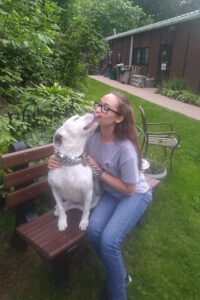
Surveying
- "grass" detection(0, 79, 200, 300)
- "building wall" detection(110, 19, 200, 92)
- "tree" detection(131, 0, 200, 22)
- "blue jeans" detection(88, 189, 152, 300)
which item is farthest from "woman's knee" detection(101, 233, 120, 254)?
"tree" detection(131, 0, 200, 22)

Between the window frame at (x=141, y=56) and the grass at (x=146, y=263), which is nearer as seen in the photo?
the grass at (x=146, y=263)

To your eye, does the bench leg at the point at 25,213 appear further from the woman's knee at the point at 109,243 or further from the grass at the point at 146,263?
the woman's knee at the point at 109,243

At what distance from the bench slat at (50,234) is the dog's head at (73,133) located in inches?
28.0

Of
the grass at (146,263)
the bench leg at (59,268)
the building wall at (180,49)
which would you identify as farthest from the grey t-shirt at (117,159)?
the building wall at (180,49)

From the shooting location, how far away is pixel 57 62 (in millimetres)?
5438

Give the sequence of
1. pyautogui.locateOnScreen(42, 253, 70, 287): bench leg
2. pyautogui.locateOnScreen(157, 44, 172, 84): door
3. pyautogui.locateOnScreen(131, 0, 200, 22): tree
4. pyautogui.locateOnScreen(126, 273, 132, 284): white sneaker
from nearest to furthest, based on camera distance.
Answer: pyautogui.locateOnScreen(42, 253, 70, 287): bench leg → pyautogui.locateOnScreen(126, 273, 132, 284): white sneaker → pyautogui.locateOnScreen(157, 44, 172, 84): door → pyautogui.locateOnScreen(131, 0, 200, 22): tree

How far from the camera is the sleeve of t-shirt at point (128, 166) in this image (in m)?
A: 1.97

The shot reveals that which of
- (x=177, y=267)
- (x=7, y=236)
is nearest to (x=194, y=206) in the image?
(x=177, y=267)

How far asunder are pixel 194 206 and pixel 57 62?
13.5 ft

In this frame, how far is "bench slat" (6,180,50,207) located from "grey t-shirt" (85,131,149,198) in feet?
1.84

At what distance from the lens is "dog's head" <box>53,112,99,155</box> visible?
1.69 meters

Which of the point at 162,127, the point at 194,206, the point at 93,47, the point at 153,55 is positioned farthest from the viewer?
the point at 153,55

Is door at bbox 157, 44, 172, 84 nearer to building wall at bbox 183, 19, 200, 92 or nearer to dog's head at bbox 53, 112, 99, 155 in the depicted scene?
building wall at bbox 183, 19, 200, 92

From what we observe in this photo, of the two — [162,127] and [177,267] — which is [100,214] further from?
[162,127]
